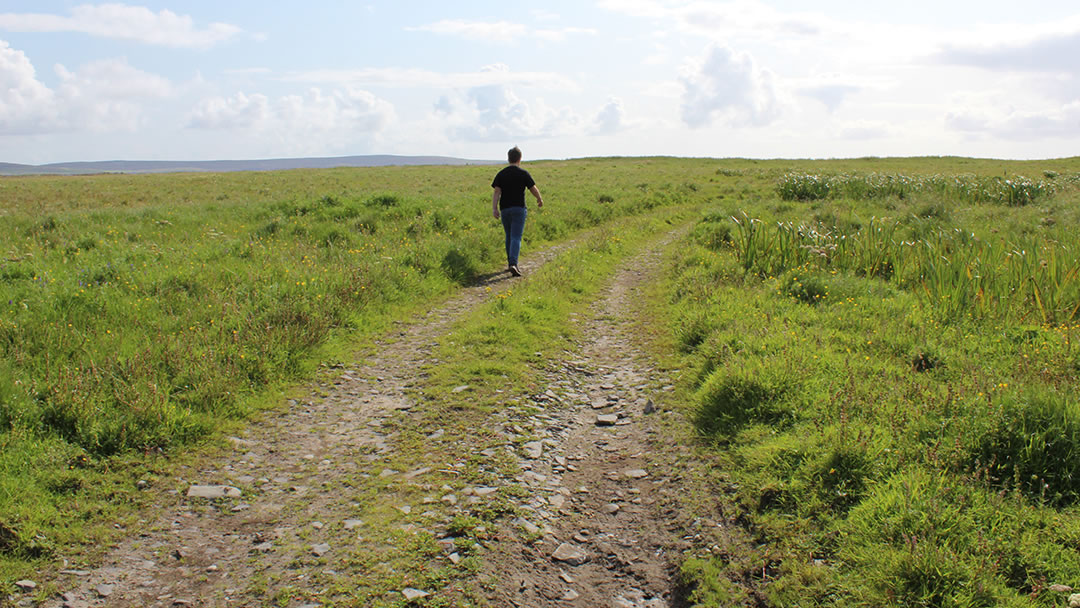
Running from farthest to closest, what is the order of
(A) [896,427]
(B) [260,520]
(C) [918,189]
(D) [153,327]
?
(C) [918,189]
(D) [153,327]
(A) [896,427]
(B) [260,520]

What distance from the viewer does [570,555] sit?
166 inches

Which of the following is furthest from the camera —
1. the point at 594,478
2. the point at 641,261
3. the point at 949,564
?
the point at 641,261

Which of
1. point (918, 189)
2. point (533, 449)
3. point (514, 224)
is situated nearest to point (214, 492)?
point (533, 449)

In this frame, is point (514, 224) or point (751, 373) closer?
point (751, 373)

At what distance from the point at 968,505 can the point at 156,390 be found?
6.43 meters

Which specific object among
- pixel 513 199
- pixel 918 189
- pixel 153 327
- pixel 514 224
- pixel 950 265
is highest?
pixel 918 189

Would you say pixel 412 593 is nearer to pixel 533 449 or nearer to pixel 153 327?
pixel 533 449

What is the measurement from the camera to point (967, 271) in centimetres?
900

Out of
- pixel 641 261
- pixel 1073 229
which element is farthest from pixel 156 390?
pixel 1073 229

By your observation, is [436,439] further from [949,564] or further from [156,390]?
[949,564]

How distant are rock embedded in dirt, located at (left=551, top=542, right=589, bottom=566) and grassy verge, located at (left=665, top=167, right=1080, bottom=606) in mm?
685

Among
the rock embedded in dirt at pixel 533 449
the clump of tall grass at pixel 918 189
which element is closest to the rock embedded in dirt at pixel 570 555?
the rock embedded in dirt at pixel 533 449

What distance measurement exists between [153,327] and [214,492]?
3.80 m

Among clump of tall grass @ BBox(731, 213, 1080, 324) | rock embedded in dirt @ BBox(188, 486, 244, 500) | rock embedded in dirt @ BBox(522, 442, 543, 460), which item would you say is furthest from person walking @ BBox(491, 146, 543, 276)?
rock embedded in dirt @ BBox(188, 486, 244, 500)
